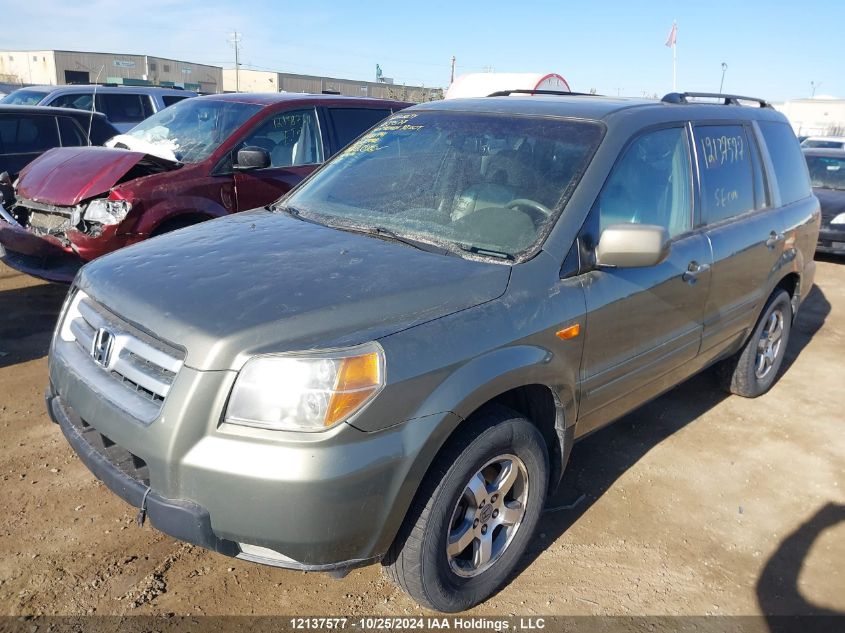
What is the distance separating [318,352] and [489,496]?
95 centimetres

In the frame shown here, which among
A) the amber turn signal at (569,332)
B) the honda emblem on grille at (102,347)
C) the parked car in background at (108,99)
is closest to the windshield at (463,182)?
the amber turn signal at (569,332)

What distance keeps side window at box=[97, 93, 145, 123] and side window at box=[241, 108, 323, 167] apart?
7.26m

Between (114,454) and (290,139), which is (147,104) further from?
(114,454)

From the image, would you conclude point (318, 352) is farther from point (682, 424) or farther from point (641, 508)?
point (682, 424)

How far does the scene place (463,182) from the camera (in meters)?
3.14

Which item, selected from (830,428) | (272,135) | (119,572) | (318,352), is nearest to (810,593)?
(830,428)

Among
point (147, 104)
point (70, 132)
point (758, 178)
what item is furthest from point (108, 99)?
point (758, 178)

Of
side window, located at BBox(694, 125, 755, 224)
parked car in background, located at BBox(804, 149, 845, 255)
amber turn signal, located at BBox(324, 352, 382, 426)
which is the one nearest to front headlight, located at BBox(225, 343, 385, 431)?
amber turn signal, located at BBox(324, 352, 382, 426)

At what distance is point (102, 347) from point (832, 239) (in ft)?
32.8

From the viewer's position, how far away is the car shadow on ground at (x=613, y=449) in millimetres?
3254

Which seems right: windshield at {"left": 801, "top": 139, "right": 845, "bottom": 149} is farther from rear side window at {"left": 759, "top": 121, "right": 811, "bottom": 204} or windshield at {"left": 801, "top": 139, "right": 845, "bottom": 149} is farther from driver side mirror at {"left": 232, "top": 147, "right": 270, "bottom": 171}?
driver side mirror at {"left": 232, "top": 147, "right": 270, "bottom": 171}

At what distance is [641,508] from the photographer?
134 inches

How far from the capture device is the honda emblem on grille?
2.37m

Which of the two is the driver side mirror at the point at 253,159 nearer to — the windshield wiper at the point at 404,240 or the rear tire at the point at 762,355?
the windshield wiper at the point at 404,240
